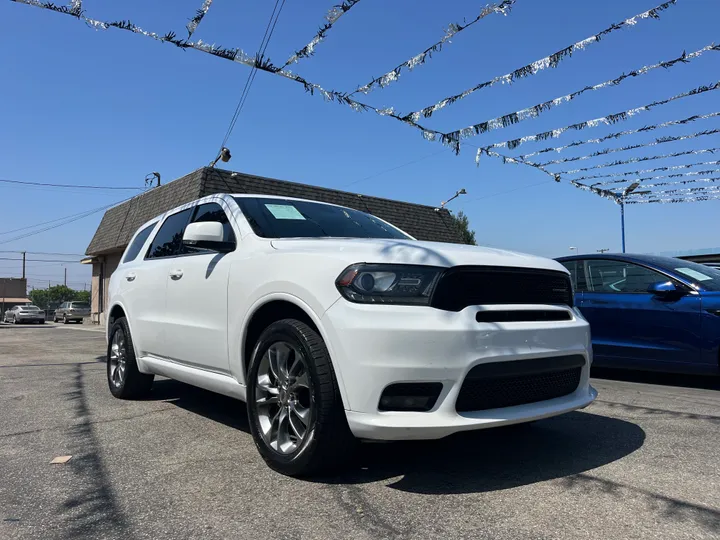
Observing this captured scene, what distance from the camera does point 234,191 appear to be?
1452 centimetres

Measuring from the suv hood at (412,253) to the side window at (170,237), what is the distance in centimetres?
174

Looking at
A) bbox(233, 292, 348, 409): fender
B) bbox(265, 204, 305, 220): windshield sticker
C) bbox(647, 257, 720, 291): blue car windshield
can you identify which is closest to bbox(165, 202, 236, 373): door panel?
bbox(233, 292, 348, 409): fender

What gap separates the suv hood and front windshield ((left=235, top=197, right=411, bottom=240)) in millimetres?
433

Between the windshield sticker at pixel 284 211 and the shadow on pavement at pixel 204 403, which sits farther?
the shadow on pavement at pixel 204 403

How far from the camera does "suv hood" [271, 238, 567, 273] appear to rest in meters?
2.84

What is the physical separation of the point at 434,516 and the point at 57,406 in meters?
4.01

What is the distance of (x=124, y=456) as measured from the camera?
349 cm

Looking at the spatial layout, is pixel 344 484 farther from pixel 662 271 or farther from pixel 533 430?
pixel 662 271

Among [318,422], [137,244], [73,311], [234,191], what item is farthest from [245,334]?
[73,311]

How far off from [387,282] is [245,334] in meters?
1.14

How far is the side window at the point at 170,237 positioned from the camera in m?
4.77

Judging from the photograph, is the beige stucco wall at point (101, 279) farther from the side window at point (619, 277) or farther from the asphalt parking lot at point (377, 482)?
the asphalt parking lot at point (377, 482)

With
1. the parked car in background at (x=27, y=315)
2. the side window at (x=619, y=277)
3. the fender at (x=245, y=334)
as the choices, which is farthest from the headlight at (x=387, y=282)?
A: the parked car in background at (x=27, y=315)

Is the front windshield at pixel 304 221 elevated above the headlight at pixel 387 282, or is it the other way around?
the front windshield at pixel 304 221
